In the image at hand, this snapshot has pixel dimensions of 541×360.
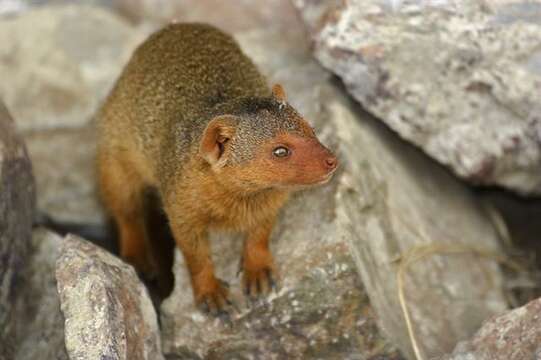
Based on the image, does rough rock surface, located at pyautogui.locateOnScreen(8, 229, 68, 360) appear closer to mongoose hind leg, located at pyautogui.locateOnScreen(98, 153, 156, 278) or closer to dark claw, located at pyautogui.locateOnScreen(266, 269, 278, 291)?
mongoose hind leg, located at pyautogui.locateOnScreen(98, 153, 156, 278)

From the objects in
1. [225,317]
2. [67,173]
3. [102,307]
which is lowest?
[67,173]

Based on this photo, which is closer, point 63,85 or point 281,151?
point 281,151

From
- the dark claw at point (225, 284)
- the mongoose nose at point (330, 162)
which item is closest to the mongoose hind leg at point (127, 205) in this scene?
the dark claw at point (225, 284)

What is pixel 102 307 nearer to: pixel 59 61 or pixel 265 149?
pixel 265 149


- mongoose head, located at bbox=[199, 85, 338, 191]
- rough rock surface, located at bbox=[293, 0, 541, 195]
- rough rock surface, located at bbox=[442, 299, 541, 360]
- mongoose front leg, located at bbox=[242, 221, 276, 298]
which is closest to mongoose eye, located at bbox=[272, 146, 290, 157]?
mongoose head, located at bbox=[199, 85, 338, 191]

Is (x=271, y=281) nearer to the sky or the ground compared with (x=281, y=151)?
nearer to the ground

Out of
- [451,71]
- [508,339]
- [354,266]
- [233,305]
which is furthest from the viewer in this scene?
[451,71]

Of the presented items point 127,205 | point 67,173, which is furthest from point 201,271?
point 67,173
